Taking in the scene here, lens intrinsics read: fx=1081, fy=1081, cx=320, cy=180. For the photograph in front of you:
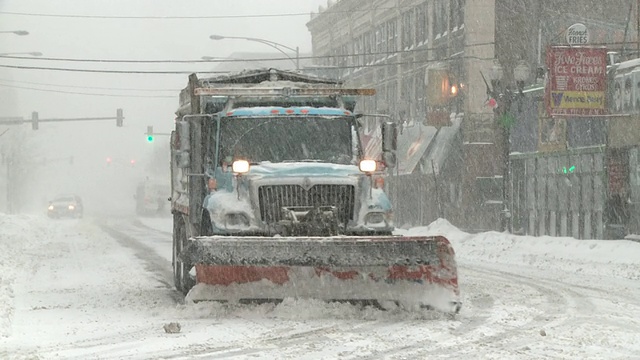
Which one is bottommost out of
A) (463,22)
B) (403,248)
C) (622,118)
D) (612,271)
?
(612,271)

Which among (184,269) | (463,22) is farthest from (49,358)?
(463,22)

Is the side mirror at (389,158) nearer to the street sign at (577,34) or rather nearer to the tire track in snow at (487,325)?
the tire track in snow at (487,325)

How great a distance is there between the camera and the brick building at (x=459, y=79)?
39281 mm

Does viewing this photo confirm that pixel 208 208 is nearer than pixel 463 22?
Yes

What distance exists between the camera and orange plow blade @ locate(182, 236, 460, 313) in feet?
37.3

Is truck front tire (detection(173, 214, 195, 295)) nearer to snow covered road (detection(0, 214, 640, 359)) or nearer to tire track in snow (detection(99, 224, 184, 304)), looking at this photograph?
tire track in snow (detection(99, 224, 184, 304))

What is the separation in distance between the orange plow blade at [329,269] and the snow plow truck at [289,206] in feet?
0.03

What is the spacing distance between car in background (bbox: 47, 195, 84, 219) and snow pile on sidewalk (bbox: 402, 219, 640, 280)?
3701 centimetres

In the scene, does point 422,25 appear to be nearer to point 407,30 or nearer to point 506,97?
point 407,30

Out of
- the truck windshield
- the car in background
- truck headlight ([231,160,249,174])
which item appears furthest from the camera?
the car in background

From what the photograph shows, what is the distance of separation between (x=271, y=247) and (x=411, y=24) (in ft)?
121

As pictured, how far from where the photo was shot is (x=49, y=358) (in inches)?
343

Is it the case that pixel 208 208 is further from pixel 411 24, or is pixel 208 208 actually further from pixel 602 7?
pixel 411 24

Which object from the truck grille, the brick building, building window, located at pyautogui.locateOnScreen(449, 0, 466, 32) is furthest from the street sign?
the truck grille
